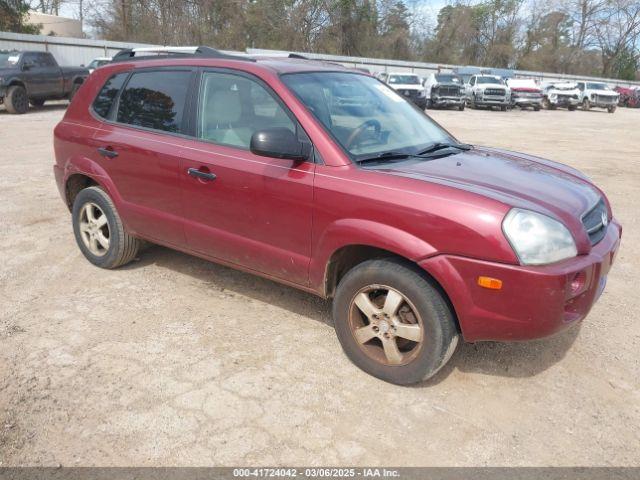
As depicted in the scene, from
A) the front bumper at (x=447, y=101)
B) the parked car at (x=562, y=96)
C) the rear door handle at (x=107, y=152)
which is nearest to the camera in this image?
the rear door handle at (x=107, y=152)

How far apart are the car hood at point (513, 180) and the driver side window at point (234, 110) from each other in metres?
0.86

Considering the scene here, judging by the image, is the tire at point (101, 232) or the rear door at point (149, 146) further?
the tire at point (101, 232)

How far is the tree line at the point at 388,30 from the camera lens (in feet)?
137

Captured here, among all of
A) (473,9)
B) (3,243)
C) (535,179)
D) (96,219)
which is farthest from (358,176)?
(473,9)

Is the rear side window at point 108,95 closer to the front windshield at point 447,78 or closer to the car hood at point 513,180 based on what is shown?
the car hood at point 513,180

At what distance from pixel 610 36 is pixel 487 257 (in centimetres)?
8162

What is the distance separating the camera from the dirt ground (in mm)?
2664

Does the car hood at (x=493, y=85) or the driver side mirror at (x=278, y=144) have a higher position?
the car hood at (x=493, y=85)

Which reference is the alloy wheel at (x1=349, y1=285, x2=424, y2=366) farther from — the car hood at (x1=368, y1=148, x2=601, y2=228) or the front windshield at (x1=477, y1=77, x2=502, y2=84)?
the front windshield at (x1=477, y1=77, x2=502, y2=84)

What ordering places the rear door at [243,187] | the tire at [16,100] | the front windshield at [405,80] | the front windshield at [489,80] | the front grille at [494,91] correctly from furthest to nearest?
the front windshield at [489,80]
the front grille at [494,91]
the front windshield at [405,80]
the tire at [16,100]
the rear door at [243,187]

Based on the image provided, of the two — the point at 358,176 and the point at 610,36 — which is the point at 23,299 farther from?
the point at 610,36

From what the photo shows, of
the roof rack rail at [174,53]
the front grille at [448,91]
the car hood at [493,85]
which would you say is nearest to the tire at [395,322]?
the roof rack rail at [174,53]

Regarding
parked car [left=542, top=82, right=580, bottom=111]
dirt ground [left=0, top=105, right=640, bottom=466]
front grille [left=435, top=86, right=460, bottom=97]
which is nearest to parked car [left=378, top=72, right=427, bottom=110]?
front grille [left=435, top=86, right=460, bottom=97]

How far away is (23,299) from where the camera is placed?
13.8ft
